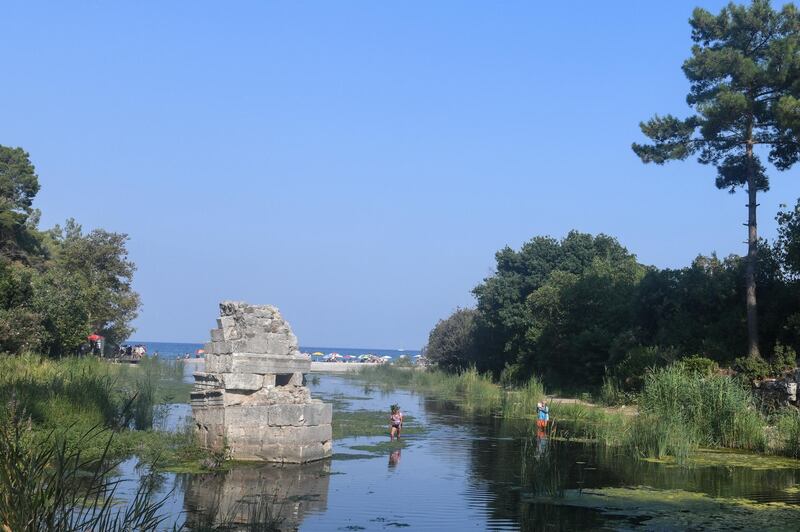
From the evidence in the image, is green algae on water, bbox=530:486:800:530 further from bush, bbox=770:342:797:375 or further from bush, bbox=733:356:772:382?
bush, bbox=770:342:797:375

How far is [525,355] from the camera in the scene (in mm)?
43406

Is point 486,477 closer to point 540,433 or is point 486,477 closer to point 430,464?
point 430,464

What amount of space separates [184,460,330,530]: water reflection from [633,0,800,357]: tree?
57.9 feet

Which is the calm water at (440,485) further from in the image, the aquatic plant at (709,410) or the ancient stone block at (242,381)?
the aquatic plant at (709,410)

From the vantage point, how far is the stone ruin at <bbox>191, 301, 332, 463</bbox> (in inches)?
662

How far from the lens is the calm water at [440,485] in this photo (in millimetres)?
11984

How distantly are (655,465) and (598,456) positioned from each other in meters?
1.52

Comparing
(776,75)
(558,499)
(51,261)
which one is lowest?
(558,499)

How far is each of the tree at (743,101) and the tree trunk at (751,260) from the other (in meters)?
0.03

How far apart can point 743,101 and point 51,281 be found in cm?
2798

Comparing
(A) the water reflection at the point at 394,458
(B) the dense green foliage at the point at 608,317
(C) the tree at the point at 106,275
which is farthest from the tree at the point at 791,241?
(C) the tree at the point at 106,275

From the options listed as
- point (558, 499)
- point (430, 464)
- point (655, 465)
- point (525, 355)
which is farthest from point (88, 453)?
point (525, 355)

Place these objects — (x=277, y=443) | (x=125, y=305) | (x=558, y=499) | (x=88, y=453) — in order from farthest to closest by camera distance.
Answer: (x=125, y=305) < (x=277, y=443) < (x=88, y=453) < (x=558, y=499)

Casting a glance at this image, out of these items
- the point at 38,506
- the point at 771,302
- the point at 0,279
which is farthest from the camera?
the point at 771,302
